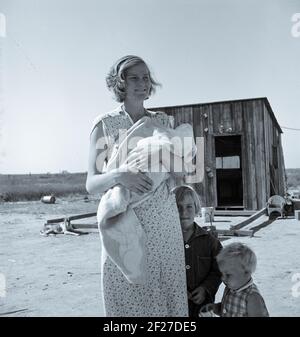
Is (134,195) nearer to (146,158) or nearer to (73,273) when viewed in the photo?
(146,158)

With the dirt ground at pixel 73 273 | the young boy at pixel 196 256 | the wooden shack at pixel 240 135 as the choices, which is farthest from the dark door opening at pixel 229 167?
the young boy at pixel 196 256

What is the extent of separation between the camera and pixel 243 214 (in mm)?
11367

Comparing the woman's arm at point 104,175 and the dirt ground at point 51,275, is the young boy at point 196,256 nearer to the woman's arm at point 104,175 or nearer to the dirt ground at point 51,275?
the woman's arm at point 104,175

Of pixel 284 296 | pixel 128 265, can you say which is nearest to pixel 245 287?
pixel 128 265

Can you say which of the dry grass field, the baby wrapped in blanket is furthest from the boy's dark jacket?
the dry grass field

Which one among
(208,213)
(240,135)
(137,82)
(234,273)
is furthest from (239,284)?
(240,135)

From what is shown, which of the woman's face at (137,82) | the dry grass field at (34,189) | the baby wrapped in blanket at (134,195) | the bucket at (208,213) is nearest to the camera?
the baby wrapped in blanket at (134,195)

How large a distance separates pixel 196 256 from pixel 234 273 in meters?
0.25

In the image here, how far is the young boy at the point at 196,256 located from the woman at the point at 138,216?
0.97 feet

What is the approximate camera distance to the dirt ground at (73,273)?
3.77 m

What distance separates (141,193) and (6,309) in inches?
111

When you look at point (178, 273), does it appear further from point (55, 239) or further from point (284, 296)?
point (55, 239)
